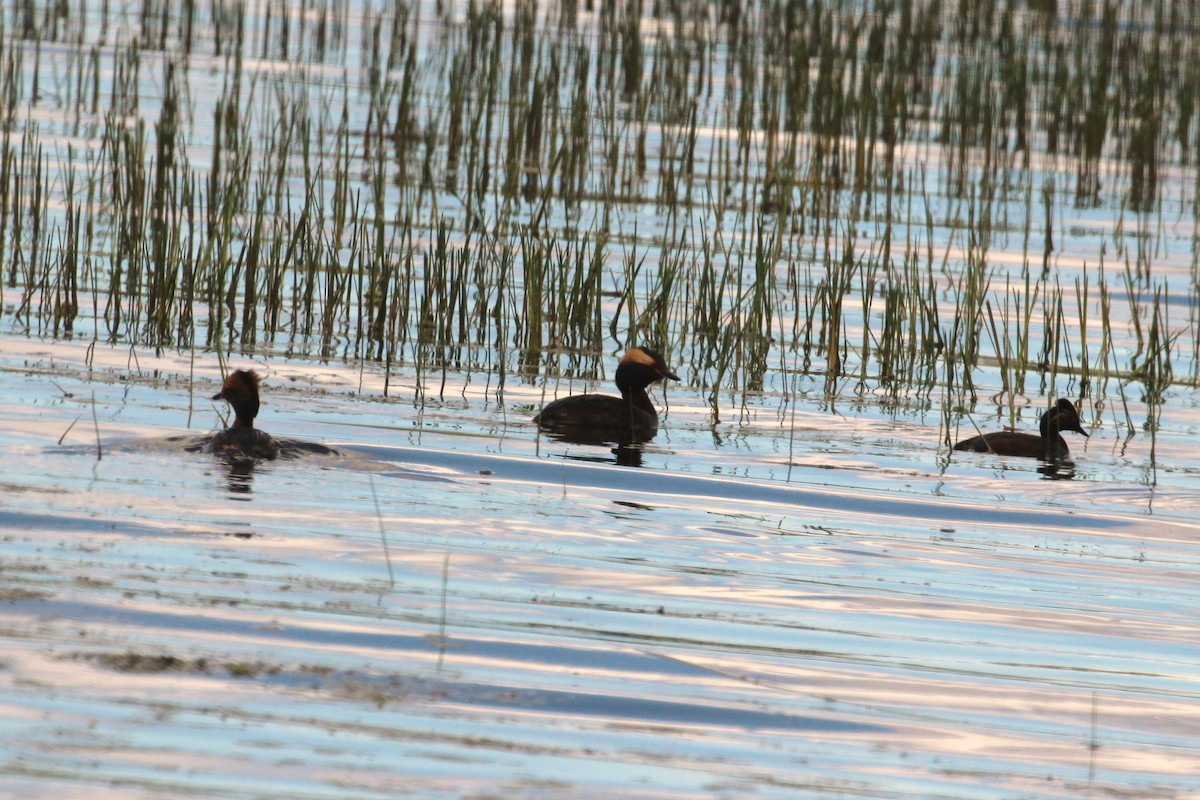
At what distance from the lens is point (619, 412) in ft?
28.1

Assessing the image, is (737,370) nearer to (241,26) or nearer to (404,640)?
(404,640)

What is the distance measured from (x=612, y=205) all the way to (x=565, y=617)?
31.2 ft

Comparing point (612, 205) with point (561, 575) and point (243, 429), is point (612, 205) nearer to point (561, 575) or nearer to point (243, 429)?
point (243, 429)

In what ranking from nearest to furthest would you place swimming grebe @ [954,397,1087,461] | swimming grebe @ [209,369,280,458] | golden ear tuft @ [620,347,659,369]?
1. swimming grebe @ [209,369,280,458]
2. swimming grebe @ [954,397,1087,461]
3. golden ear tuft @ [620,347,659,369]

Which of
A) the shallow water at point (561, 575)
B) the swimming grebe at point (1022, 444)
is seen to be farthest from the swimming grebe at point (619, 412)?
the swimming grebe at point (1022, 444)

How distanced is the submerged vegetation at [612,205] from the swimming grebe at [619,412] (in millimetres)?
445

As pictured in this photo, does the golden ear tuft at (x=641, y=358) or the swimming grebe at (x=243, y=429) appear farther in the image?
the golden ear tuft at (x=641, y=358)

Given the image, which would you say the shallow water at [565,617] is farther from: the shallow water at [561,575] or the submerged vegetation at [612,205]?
the submerged vegetation at [612,205]

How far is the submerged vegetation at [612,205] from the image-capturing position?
1006cm

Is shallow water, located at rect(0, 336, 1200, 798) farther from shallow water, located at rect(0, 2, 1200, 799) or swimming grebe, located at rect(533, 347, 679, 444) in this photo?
swimming grebe, located at rect(533, 347, 679, 444)

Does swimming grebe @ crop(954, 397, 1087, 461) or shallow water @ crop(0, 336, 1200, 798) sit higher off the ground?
swimming grebe @ crop(954, 397, 1087, 461)

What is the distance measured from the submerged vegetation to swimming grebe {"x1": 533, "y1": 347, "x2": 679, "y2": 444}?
0.45m

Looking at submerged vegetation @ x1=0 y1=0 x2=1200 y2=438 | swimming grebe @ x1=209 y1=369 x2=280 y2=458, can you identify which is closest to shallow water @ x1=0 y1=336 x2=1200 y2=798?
swimming grebe @ x1=209 y1=369 x2=280 y2=458

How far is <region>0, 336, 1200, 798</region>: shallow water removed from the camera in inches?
155
